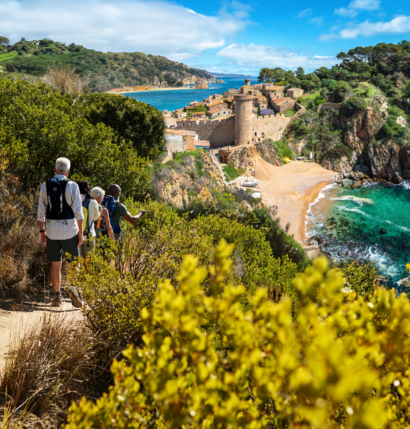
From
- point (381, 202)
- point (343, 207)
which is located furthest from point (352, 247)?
point (381, 202)

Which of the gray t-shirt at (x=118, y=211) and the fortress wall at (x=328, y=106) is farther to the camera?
the fortress wall at (x=328, y=106)

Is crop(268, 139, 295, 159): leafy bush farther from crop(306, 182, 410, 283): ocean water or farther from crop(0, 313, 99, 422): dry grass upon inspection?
crop(0, 313, 99, 422): dry grass

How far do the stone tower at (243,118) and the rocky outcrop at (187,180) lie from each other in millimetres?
10492

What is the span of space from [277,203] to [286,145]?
18.4 m

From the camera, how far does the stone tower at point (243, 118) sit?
39.8 metres

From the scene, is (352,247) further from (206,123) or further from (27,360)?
(27,360)

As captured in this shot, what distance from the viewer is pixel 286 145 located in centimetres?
4966

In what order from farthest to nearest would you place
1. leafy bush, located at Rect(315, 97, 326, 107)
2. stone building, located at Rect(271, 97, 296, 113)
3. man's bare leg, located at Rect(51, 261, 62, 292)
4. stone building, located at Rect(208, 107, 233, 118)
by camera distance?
leafy bush, located at Rect(315, 97, 326, 107), stone building, located at Rect(271, 97, 296, 113), stone building, located at Rect(208, 107, 233, 118), man's bare leg, located at Rect(51, 261, 62, 292)

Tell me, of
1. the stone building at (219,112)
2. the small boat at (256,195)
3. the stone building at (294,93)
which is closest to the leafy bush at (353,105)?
the stone building at (294,93)

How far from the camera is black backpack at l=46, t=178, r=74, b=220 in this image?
4277mm

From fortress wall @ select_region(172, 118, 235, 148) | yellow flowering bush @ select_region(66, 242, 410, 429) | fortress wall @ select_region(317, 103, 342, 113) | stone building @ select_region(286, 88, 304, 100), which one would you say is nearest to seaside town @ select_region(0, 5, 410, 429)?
yellow flowering bush @ select_region(66, 242, 410, 429)

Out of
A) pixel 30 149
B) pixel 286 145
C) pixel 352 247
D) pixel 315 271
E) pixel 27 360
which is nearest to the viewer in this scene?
pixel 315 271

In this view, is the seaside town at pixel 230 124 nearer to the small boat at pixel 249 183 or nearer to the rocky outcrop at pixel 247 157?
the rocky outcrop at pixel 247 157

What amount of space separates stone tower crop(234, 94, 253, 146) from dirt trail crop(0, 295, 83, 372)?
39.2 m
